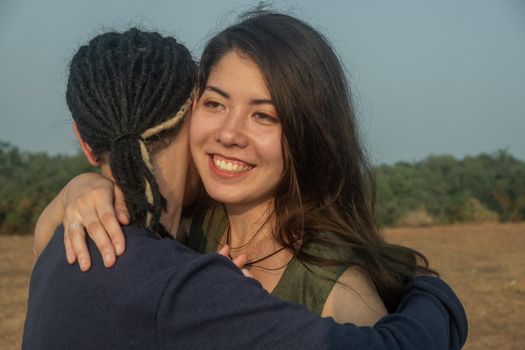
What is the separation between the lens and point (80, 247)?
2043 millimetres

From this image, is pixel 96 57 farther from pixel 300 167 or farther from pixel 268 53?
pixel 300 167

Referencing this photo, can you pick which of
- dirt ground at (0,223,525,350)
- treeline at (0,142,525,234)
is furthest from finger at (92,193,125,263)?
treeline at (0,142,525,234)

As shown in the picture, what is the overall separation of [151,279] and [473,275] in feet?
37.2

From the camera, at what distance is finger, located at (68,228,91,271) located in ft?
6.52

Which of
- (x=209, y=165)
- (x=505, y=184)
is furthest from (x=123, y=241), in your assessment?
(x=505, y=184)

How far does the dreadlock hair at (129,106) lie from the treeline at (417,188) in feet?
58.8

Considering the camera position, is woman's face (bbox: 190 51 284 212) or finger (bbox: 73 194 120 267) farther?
woman's face (bbox: 190 51 284 212)

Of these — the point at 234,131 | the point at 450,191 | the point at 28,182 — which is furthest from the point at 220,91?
the point at 450,191

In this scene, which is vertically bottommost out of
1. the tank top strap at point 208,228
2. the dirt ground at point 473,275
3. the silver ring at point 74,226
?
the dirt ground at point 473,275

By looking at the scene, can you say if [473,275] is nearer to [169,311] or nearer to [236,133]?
[236,133]

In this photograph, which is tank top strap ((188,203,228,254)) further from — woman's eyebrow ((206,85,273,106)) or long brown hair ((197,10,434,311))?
woman's eyebrow ((206,85,273,106))

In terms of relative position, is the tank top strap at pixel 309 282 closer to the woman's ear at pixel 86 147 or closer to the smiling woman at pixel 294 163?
the smiling woman at pixel 294 163

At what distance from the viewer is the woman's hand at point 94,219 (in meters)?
2.02

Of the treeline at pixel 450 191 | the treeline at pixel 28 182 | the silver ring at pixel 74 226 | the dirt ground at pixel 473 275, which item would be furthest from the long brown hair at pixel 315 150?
the treeline at pixel 450 191
